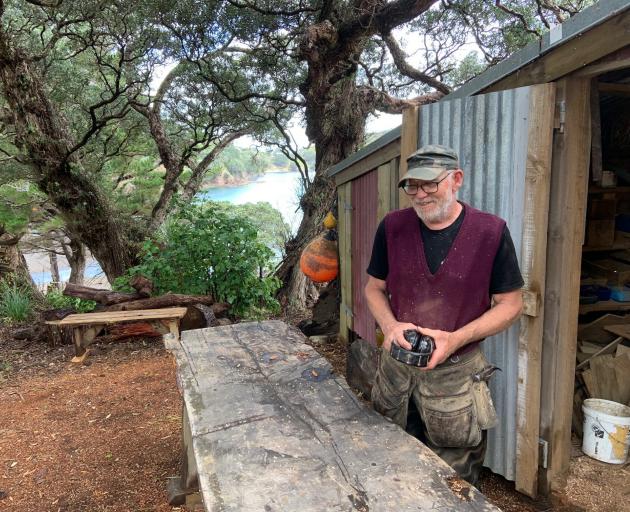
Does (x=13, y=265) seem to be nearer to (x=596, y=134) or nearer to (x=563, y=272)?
(x=563, y=272)

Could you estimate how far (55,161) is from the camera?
8.04m

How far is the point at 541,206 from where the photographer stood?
2.80 metres

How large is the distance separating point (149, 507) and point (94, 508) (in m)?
0.38

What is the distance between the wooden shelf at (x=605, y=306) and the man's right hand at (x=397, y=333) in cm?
292

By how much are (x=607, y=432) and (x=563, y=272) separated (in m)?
1.42

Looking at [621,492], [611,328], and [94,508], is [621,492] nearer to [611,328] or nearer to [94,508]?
A: [611,328]

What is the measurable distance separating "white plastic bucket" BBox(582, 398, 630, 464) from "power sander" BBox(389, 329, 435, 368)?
2205 millimetres

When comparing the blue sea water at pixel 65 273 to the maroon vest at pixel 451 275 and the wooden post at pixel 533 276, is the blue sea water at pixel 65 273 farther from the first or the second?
the maroon vest at pixel 451 275

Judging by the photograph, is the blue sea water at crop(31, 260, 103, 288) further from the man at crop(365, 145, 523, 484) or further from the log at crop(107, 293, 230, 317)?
the man at crop(365, 145, 523, 484)

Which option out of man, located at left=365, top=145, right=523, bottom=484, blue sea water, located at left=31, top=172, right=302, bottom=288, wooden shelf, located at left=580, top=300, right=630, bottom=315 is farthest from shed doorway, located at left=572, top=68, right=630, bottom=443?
blue sea water, located at left=31, top=172, right=302, bottom=288

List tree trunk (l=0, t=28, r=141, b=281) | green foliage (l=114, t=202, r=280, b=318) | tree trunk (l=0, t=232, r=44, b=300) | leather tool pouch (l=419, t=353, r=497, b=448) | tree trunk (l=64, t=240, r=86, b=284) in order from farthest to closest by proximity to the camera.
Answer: tree trunk (l=64, t=240, r=86, b=284), tree trunk (l=0, t=232, r=44, b=300), tree trunk (l=0, t=28, r=141, b=281), green foliage (l=114, t=202, r=280, b=318), leather tool pouch (l=419, t=353, r=497, b=448)

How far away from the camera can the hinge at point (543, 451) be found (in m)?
3.00

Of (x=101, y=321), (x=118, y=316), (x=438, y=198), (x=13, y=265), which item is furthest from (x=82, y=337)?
(x=13, y=265)

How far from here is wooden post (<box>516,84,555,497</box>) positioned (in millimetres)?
2756
